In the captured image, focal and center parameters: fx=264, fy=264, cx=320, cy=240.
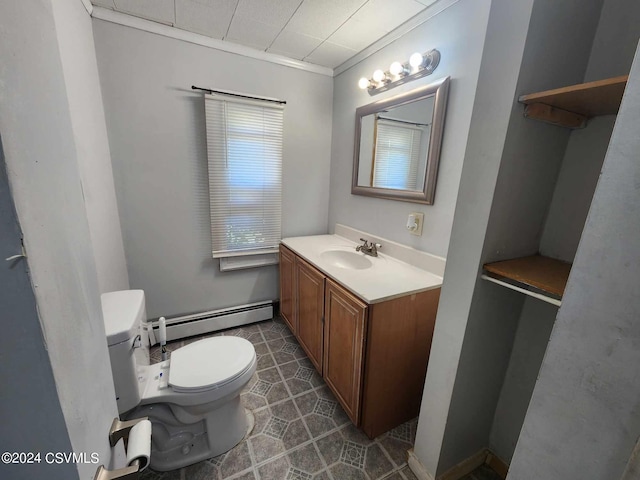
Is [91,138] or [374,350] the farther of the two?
[91,138]

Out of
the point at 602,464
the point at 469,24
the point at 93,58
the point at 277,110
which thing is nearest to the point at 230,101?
the point at 277,110

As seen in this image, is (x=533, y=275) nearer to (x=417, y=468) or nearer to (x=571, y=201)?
(x=571, y=201)

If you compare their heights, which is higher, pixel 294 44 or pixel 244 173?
pixel 294 44

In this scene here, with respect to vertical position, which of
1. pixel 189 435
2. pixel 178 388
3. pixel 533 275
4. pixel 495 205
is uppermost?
pixel 495 205

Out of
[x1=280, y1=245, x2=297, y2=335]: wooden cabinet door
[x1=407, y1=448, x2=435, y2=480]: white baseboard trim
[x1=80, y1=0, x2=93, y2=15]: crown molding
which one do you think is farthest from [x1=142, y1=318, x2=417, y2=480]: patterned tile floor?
[x1=80, y1=0, x2=93, y2=15]: crown molding

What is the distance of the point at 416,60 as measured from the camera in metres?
1.46

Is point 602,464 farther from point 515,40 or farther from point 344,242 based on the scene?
point 344,242

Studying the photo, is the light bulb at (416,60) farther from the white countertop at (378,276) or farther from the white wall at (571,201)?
the white countertop at (378,276)

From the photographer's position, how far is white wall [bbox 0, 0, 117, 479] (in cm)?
27

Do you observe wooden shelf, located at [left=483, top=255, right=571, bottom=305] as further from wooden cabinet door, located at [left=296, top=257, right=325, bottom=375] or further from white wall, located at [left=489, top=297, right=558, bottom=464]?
wooden cabinet door, located at [left=296, top=257, right=325, bottom=375]

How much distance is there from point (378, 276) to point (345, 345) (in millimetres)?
408

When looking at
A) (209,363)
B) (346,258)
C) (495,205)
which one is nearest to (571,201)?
(495,205)

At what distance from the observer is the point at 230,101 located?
6.22 feet

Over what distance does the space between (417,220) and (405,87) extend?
0.82 meters
